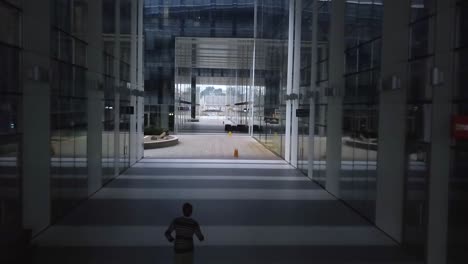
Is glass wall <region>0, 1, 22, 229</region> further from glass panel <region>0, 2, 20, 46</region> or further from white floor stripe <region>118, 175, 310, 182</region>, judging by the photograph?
white floor stripe <region>118, 175, 310, 182</region>

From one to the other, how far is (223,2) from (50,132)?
36351 mm

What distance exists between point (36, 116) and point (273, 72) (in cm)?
2228

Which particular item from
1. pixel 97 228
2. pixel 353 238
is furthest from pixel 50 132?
pixel 353 238

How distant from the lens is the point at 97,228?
11.0 meters

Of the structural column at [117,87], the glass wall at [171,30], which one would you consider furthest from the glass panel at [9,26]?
the glass wall at [171,30]

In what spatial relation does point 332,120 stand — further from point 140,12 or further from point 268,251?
point 140,12

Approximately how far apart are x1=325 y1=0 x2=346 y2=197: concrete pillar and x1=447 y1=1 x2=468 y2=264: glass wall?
7.02m

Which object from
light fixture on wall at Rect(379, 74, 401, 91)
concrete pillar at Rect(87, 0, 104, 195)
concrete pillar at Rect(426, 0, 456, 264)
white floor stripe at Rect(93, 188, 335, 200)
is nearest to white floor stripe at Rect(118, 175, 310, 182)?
white floor stripe at Rect(93, 188, 335, 200)

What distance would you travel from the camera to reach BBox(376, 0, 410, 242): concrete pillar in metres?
10.1

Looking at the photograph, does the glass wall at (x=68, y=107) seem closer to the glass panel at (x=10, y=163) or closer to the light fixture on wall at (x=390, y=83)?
the glass panel at (x=10, y=163)

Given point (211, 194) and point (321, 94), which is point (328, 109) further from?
point (211, 194)

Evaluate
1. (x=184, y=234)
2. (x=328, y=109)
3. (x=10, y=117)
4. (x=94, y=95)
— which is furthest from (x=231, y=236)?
(x=328, y=109)

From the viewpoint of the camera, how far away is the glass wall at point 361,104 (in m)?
12.0

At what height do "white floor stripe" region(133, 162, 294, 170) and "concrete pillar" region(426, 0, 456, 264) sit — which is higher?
"concrete pillar" region(426, 0, 456, 264)
